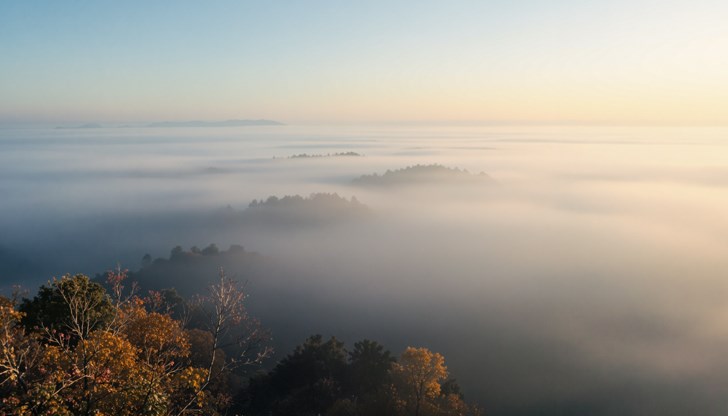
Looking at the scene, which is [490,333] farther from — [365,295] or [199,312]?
[199,312]

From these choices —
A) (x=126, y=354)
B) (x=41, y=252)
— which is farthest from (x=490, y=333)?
(x=41, y=252)

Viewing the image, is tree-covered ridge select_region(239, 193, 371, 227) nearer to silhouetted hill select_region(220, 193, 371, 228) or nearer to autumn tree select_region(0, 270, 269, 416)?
silhouetted hill select_region(220, 193, 371, 228)

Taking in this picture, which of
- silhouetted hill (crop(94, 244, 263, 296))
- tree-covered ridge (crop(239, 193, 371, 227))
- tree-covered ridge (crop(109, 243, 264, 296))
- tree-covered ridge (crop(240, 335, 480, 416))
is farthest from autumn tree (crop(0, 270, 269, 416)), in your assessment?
tree-covered ridge (crop(239, 193, 371, 227))

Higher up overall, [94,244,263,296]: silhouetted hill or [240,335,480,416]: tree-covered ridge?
[240,335,480,416]: tree-covered ridge

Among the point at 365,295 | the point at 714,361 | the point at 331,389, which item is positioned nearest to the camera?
the point at 331,389

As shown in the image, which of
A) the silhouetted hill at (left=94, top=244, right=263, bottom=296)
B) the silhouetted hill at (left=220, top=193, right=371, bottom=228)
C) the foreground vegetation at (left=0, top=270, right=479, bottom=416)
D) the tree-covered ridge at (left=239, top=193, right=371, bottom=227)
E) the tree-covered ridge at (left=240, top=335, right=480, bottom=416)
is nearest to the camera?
the foreground vegetation at (left=0, top=270, right=479, bottom=416)

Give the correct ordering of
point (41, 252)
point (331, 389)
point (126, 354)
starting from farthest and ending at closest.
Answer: point (41, 252) < point (331, 389) < point (126, 354)

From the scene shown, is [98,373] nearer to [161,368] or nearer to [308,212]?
[161,368]
